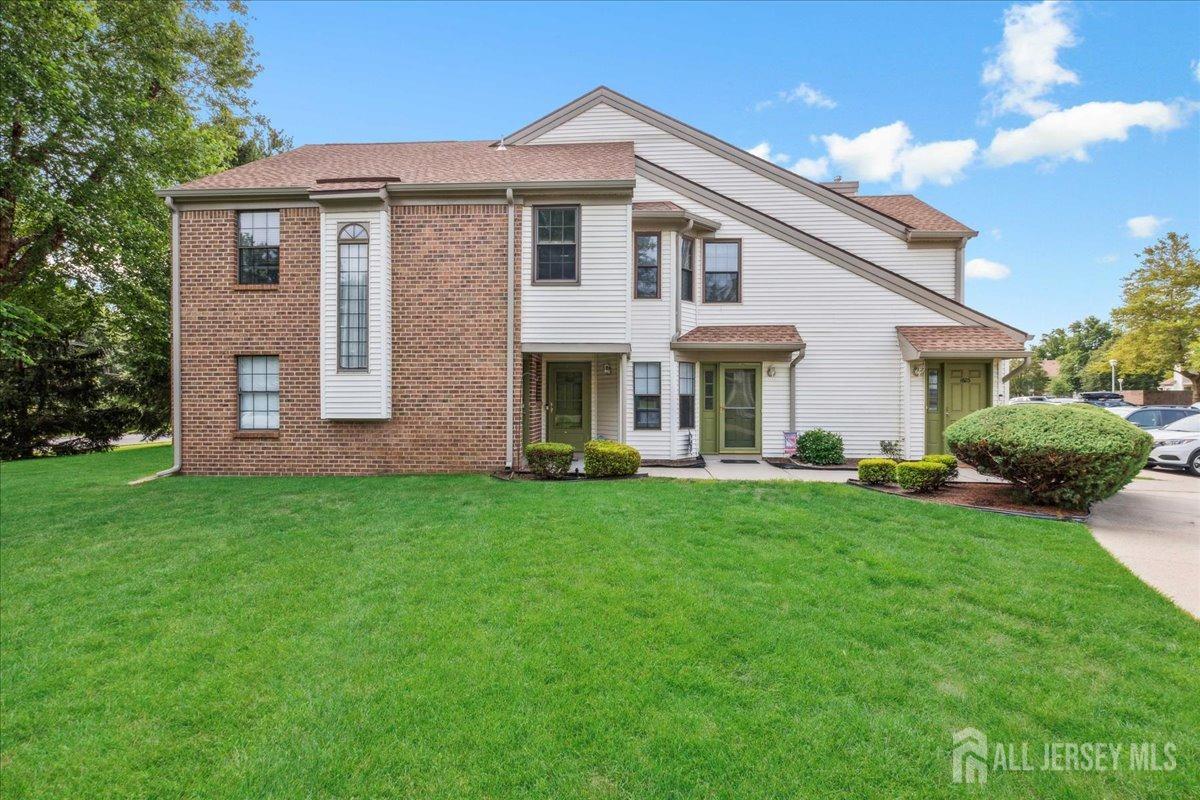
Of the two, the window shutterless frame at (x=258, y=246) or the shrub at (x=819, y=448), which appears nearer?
the window shutterless frame at (x=258, y=246)

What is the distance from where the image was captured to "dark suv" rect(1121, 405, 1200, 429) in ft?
42.8

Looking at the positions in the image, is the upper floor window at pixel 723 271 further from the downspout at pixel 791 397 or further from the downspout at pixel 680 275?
the downspout at pixel 791 397

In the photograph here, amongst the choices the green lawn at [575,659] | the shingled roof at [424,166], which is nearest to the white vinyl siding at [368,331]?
the shingled roof at [424,166]

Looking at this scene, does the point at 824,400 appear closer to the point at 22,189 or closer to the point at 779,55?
the point at 779,55

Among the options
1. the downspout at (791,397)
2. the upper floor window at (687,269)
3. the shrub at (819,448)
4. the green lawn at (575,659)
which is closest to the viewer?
the green lawn at (575,659)

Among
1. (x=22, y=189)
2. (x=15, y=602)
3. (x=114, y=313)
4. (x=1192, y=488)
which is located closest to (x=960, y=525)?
(x=1192, y=488)

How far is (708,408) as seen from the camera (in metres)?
12.6

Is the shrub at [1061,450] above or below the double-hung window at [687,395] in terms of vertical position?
below

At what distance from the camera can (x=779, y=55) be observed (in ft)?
48.2

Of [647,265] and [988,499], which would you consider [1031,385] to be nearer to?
[988,499]

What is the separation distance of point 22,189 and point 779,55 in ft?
68.1

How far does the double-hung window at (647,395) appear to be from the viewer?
1164cm

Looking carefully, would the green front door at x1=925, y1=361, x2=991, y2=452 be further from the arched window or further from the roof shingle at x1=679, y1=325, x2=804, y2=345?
the arched window

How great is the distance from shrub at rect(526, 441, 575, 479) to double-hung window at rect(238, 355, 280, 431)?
555cm
